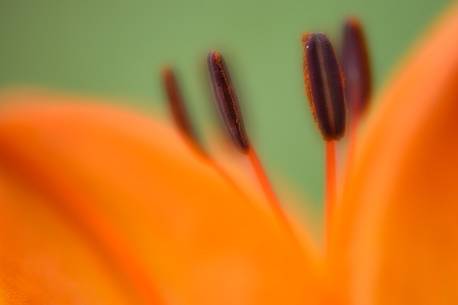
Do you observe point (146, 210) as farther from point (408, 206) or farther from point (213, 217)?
point (408, 206)

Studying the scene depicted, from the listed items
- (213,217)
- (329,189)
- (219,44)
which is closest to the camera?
(329,189)

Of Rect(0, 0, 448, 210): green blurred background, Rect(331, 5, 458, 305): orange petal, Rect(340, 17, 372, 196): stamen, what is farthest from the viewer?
Rect(0, 0, 448, 210): green blurred background

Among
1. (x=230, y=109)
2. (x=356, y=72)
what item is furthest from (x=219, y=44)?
(x=230, y=109)

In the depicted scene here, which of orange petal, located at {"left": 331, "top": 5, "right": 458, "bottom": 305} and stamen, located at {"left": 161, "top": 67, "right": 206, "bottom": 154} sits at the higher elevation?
stamen, located at {"left": 161, "top": 67, "right": 206, "bottom": 154}

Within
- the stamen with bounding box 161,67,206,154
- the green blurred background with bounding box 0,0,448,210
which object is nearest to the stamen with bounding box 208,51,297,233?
the stamen with bounding box 161,67,206,154

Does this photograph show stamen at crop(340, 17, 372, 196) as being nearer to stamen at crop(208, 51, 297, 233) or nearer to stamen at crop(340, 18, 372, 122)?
stamen at crop(340, 18, 372, 122)

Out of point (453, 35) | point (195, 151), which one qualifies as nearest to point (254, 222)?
point (195, 151)

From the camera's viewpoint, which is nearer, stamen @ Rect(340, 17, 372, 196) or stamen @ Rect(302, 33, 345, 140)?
stamen @ Rect(302, 33, 345, 140)
